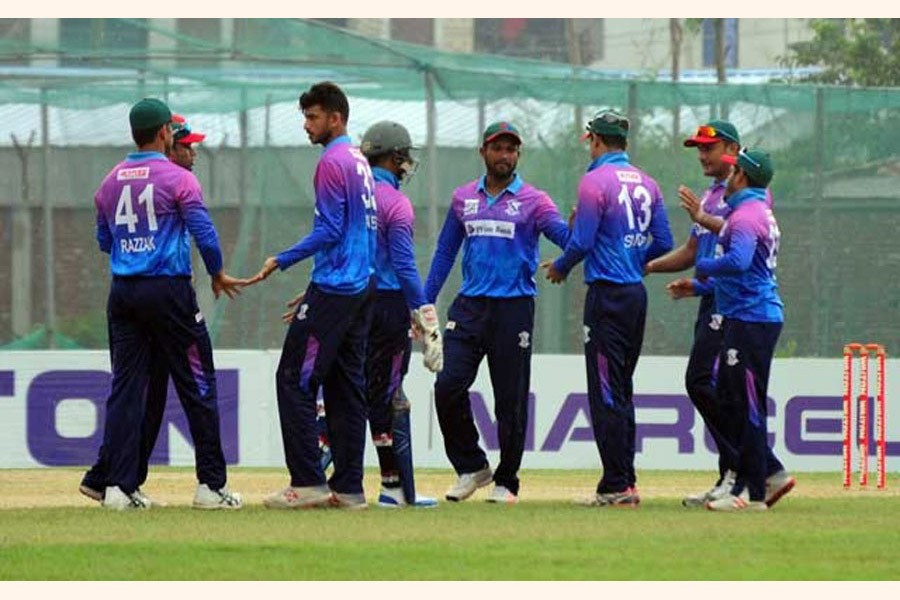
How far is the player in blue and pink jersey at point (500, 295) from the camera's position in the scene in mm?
13773

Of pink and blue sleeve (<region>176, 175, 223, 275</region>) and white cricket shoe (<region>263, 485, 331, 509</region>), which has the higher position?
pink and blue sleeve (<region>176, 175, 223, 275</region>)

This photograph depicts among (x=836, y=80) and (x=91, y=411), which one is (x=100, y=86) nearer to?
(x=91, y=411)

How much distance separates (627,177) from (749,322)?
3.50ft

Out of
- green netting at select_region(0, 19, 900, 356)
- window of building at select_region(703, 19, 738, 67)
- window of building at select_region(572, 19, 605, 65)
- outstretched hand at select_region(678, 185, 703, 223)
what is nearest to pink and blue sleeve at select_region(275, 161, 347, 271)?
outstretched hand at select_region(678, 185, 703, 223)

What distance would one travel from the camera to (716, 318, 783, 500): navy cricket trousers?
43.3 feet

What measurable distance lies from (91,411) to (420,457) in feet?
8.89

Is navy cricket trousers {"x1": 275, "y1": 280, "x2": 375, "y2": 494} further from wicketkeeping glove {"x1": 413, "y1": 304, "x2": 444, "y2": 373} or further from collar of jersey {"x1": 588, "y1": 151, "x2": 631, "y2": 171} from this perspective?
collar of jersey {"x1": 588, "y1": 151, "x2": 631, "y2": 171}

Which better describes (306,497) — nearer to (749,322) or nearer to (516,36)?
(749,322)

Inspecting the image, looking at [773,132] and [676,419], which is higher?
[773,132]

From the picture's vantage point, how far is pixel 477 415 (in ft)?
65.3

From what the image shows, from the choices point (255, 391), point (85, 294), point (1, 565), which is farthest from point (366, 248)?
point (85, 294)

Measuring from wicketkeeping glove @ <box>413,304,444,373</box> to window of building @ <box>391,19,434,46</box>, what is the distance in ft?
96.9

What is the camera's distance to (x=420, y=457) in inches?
786

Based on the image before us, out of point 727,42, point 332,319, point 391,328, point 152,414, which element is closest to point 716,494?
point 391,328
